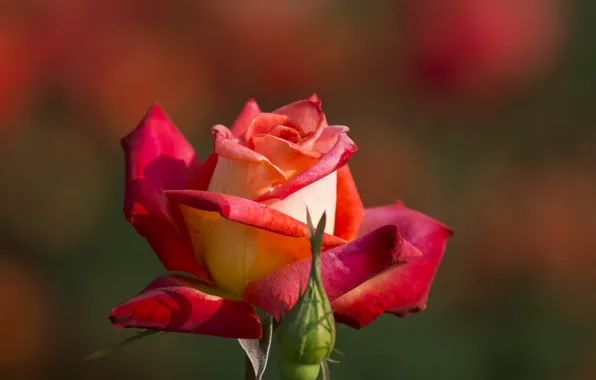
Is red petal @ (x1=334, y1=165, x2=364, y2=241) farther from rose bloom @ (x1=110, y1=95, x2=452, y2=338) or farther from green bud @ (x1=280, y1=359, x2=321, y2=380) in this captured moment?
green bud @ (x1=280, y1=359, x2=321, y2=380)

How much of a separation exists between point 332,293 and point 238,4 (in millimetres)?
926

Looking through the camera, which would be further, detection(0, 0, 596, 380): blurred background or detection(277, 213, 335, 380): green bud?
detection(0, 0, 596, 380): blurred background

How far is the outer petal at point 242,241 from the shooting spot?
0.37m

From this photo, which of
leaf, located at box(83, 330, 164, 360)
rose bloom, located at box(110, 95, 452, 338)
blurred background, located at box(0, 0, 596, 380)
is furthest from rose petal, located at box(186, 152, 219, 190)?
blurred background, located at box(0, 0, 596, 380)

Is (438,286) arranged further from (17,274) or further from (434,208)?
(17,274)

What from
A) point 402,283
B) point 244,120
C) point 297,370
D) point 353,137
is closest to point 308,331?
point 297,370

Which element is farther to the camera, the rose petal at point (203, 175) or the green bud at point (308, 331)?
the rose petal at point (203, 175)

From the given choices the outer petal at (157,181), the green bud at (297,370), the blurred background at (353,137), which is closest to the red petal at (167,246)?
the outer petal at (157,181)

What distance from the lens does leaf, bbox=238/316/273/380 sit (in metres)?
0.36

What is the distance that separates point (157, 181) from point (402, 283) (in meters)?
0.14

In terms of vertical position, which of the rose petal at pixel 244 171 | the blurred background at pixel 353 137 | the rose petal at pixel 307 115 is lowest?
the blurred background at pixel 353 137

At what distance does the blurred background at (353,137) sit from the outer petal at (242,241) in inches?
24.9

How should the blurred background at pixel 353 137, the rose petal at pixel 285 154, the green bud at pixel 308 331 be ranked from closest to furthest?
the green bud at pixel 308 331 < the rose petal at pixel 285 154 < the blurred background at pixel 353 137

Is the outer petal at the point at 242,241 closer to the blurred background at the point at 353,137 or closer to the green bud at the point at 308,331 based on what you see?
the green bud at the point at 308,331
